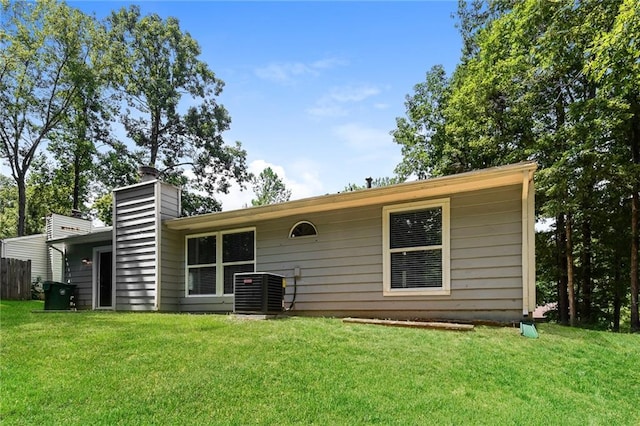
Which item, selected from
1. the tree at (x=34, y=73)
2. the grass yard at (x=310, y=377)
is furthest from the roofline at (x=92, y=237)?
the tree at (x=34, y=73)

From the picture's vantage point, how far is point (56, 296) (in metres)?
9.64

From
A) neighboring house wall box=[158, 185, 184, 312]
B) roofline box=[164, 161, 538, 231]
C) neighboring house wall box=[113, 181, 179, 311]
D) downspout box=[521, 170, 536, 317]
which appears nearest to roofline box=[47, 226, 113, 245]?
neighboring house wall box=[113, 181, 179, 311]

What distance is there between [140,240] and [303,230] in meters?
3.84

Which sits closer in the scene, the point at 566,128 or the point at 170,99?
the point at 566,128

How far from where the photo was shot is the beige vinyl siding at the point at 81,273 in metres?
11.1

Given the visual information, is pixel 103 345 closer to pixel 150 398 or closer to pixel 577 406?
pixel 150 398

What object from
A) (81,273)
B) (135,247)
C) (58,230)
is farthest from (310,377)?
(58,230)

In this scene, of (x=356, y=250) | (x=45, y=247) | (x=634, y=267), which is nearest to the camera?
(x=356, y=250)

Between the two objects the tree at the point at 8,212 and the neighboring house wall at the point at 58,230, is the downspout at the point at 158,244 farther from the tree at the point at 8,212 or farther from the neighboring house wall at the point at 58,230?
the tree at the point at 8,212

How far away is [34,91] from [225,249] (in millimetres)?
17263

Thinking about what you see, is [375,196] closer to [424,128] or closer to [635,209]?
[635,209]

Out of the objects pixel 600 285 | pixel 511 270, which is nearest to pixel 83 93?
pixel 511 270

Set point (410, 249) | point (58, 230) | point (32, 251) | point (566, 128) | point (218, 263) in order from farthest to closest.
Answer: point (32, 251) < point (58, 230) < point (566, 128) < point (218, 263) < point (410, 249)

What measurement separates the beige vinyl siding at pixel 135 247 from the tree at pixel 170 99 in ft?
42.9
